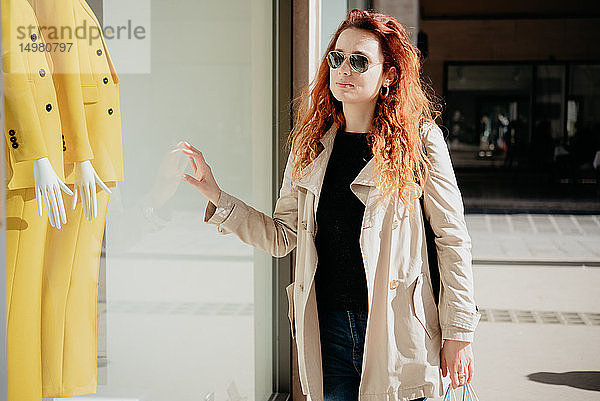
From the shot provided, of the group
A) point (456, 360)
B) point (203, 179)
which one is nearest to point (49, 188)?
point (203, 179)

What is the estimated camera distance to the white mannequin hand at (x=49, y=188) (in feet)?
5.84

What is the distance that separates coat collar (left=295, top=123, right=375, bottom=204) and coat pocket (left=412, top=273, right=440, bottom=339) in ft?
0.93

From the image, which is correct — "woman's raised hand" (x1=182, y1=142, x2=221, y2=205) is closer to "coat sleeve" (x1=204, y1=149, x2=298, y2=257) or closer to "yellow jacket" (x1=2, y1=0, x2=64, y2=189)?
"coat sleeve" (x1=204, y1=149, x2=298, y2=257)

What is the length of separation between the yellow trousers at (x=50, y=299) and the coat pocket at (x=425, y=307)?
0.86 meters

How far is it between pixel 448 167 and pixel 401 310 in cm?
42

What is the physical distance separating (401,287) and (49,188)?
3.30 ft

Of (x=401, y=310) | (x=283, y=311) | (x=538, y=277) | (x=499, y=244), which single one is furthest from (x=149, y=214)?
(x=499, y=244)

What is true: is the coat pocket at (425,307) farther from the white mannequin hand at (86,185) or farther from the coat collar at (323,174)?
the white mannequin hand at (86,185)

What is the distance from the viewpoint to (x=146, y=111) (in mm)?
2383

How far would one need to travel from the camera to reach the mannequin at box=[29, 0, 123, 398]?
6.28 ft

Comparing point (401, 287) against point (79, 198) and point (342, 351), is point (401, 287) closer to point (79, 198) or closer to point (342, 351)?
point (342, 351)

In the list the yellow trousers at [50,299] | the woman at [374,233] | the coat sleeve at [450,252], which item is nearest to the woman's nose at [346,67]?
the woman at [374,233]

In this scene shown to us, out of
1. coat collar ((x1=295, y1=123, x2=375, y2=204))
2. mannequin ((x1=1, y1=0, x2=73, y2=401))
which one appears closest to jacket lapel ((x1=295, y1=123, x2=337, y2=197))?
coat collar ((x1=295, y1=123, x2=375, y2=204))

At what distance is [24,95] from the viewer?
1697 millimetres
